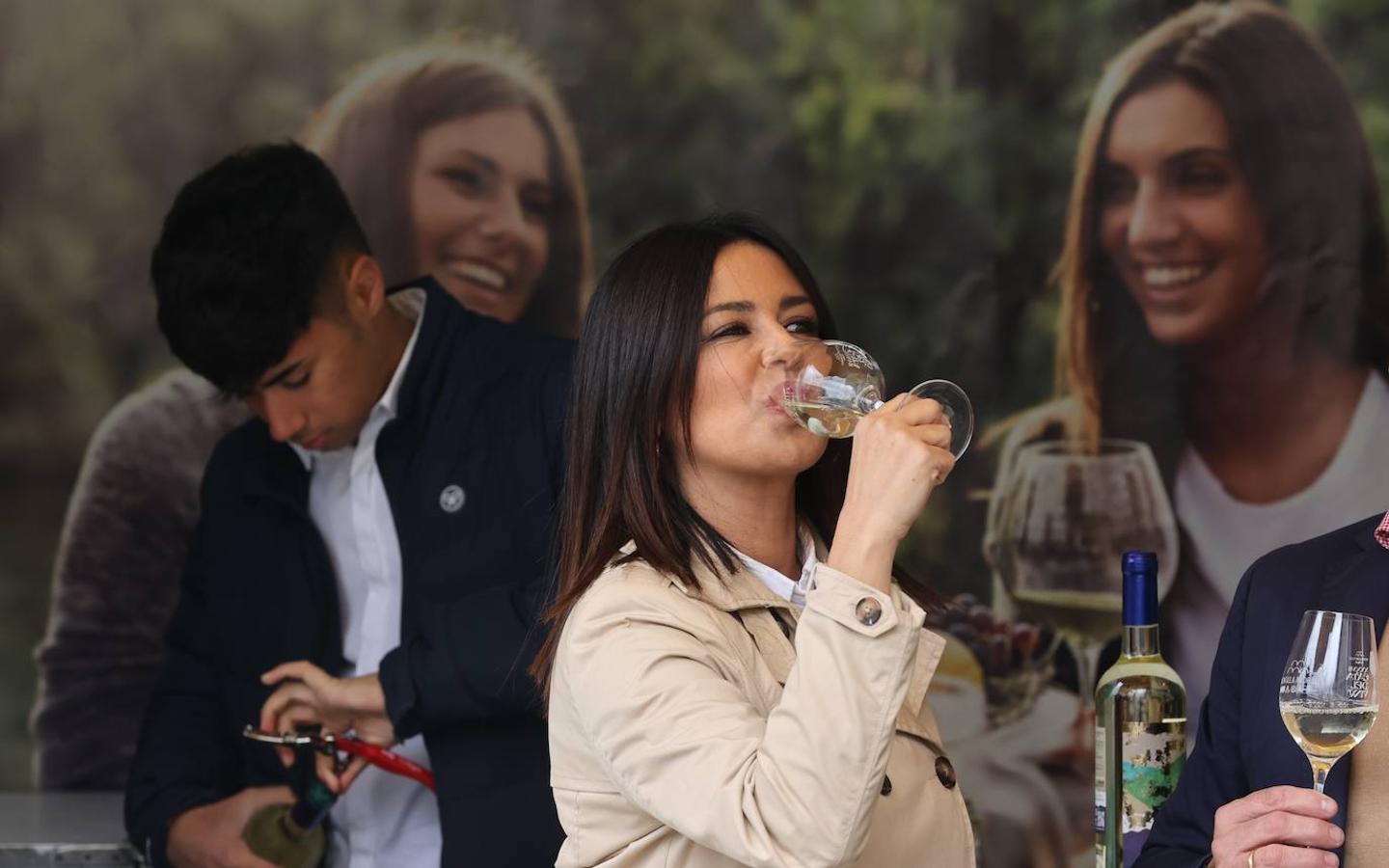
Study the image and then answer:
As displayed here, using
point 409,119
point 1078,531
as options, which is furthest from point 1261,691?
point 409,119

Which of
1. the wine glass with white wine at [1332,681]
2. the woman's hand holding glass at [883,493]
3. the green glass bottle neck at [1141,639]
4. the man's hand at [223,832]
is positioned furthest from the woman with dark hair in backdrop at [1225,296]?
the woman's hand holding glass at [883,493]

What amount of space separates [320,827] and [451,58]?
1658 mm

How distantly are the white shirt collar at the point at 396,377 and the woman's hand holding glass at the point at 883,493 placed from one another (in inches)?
54.7

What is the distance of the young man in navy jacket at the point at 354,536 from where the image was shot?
259cm

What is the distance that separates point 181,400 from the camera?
3605mm

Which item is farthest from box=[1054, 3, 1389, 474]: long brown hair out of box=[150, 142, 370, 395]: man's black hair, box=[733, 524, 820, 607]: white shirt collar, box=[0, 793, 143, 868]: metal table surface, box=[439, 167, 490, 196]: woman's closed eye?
box=[0, 793, 143, 868]: metal table surface

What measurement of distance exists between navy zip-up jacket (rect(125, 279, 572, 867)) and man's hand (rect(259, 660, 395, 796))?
0.07 metres

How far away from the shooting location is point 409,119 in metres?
3.63

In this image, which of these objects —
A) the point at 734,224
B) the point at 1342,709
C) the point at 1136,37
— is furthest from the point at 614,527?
the point at 1136,37

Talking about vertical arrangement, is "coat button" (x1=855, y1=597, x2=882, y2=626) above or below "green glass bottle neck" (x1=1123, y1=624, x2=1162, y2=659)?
above

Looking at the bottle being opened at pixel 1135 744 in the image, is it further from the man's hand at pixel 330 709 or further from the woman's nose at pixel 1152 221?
the woman's nose at pixel 1152 221

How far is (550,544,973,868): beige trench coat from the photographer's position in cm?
148

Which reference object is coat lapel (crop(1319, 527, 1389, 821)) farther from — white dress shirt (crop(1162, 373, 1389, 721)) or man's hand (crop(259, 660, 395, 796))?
white dress shirt (crop(1162, 373, 1389, 721))

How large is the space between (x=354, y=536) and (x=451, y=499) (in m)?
0.24
